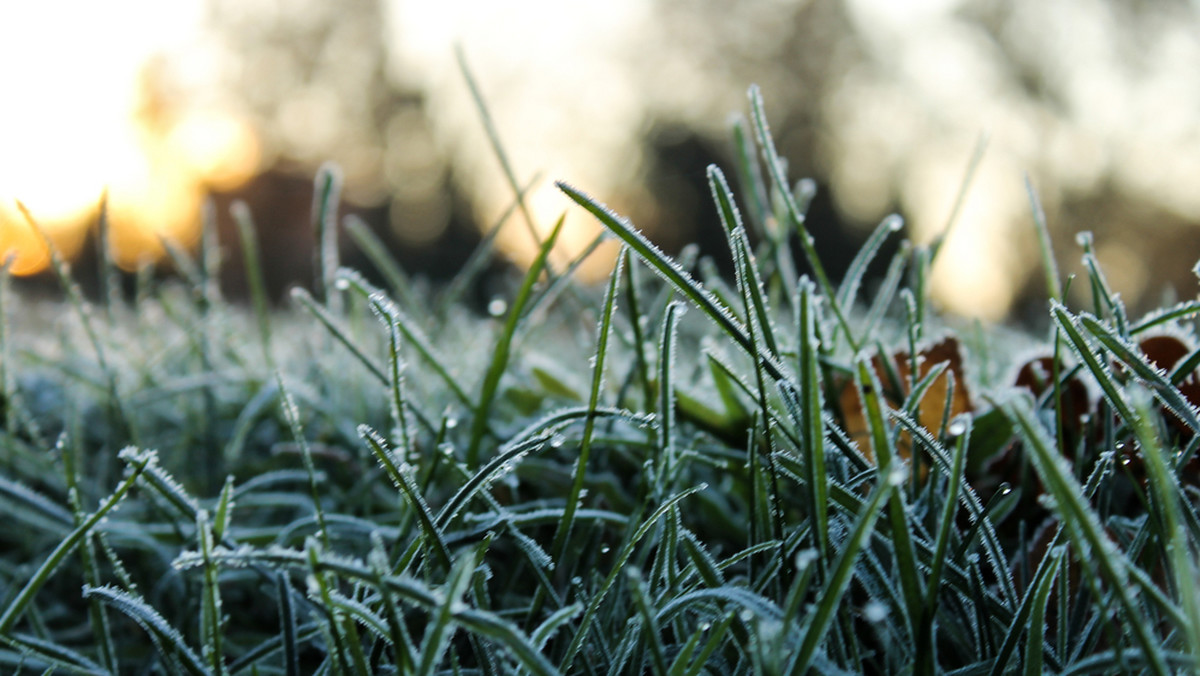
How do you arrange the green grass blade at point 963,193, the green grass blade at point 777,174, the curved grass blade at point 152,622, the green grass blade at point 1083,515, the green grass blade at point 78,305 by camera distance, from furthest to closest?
the green grass blade at point 963,193
the green grass blade at point 78,305
the green grass blade at point 777,174
the curved grass blade at point 152,622
the green grass blade at point 1083,515

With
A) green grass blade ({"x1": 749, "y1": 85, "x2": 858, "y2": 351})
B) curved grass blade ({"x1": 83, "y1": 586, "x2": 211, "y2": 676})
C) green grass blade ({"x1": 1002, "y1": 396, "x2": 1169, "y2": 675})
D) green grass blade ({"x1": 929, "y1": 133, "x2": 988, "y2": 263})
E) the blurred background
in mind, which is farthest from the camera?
the blurred background

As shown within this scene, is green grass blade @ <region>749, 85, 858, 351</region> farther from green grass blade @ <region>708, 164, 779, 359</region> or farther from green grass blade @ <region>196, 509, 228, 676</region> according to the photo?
green grass blade @ <region>196, 509, 228, 676</region>

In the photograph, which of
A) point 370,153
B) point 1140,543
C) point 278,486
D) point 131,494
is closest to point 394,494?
point 278,486

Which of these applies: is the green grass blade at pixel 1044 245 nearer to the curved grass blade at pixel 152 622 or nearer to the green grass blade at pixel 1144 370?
the green grass blade at pixel 1144 370

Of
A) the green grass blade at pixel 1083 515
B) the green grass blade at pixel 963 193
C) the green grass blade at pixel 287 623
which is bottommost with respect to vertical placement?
the green grass blade at pixel 287 623

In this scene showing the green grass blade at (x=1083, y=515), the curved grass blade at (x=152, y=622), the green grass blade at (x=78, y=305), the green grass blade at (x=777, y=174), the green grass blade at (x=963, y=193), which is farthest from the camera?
the green grass blade at (x=963, y=193)

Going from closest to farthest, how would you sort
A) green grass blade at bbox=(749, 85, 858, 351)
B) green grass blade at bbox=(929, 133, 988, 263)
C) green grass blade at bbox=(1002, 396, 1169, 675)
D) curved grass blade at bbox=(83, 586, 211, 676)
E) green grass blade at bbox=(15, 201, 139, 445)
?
green grass blade at bbox=(1002, 396, 1169, 675), curved grass blade at bbox=(83, 586, 211, 676), green grass blade at bbox=(749, 85, 858, 351), green grass blade at bbox=(15, 201, 139, 445), green grass blade at bbox=(929, 133, 988, 263)

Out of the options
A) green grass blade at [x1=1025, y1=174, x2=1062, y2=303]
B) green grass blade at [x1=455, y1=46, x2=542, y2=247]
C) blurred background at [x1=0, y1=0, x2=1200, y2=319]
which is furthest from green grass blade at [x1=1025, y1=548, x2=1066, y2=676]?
blurred background at [x1=0, y1=0, x2=1200, y2=319]

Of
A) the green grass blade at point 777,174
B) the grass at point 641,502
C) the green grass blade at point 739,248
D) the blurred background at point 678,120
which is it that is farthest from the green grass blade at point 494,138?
the blurred background at point 678,120

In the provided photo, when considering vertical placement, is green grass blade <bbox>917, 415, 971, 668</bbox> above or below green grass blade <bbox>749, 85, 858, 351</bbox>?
below
